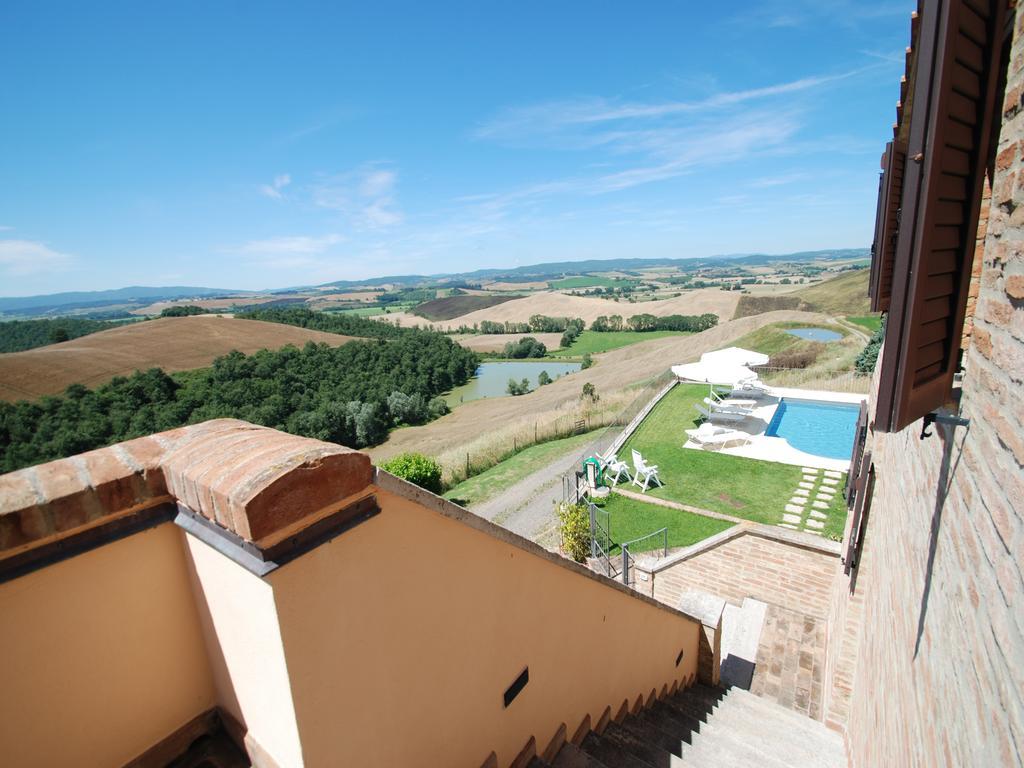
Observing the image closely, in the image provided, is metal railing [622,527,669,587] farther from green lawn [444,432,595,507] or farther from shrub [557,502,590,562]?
green lawn [444,432,595,507]

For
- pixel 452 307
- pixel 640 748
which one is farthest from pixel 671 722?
pixel 452 307

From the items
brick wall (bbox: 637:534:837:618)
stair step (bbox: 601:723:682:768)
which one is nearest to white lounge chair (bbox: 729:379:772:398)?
brick wall (bbox: 637:534:837:618)

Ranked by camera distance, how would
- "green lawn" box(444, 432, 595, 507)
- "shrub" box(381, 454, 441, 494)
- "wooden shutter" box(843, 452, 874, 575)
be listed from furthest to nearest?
1. "green lawn" box(444, 432, 595, 507)
2. "shrub" box(381, 454, 441, 494)
3. "wooden shutter" box(843, 452, 874, 575)

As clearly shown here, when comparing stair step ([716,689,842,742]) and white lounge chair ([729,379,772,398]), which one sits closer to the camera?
stair step ([716,689,842,742])

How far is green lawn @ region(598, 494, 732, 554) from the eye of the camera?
10.4 metres

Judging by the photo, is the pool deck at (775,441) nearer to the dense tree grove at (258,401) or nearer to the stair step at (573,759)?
the stair step at (573,759)

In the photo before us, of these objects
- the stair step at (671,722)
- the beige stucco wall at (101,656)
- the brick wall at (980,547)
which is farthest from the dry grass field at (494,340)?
the beige stucco wall at (101,656)

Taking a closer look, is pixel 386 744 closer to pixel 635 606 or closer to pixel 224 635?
pixel 224 635

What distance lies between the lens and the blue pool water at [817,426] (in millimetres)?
14742

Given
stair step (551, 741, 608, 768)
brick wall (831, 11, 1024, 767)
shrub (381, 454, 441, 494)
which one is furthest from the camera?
shrub (381, 454, 441, 494)

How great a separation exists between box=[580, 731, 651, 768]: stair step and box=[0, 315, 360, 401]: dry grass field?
4394 cm

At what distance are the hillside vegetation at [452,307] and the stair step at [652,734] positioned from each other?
113m

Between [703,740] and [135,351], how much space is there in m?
56.1

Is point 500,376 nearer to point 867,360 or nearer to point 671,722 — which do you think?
point 867,360
